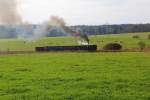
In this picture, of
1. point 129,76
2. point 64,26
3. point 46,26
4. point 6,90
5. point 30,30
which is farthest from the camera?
point 30,30

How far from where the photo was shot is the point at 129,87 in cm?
2070

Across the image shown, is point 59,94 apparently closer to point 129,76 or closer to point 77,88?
point 77,88

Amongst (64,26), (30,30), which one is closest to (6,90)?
(64,26)

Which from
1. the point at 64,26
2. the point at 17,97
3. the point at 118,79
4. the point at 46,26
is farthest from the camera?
the point at 46,26

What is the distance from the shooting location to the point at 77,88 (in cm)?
2041

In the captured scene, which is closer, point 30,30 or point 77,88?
point 77,88

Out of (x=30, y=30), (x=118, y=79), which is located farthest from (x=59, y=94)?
(x=30, y=30)

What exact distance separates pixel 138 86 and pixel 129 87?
1.76 ft

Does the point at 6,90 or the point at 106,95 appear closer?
the point at 106,95

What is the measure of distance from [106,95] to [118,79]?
5.57m

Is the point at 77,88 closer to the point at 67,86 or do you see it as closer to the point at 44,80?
the point at 67,86

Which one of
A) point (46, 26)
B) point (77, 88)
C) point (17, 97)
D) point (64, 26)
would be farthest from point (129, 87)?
point (46, 26)

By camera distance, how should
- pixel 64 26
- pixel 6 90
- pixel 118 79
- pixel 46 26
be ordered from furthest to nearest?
pixel 46 26
pixel 64 26
pixel 118 79
pixel 6 90

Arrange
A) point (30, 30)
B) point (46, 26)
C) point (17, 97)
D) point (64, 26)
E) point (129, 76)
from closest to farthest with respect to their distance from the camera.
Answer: point (17, 97) < point (129, 76) < point (64, 26) < point (46, 26) < point (30, 30)
